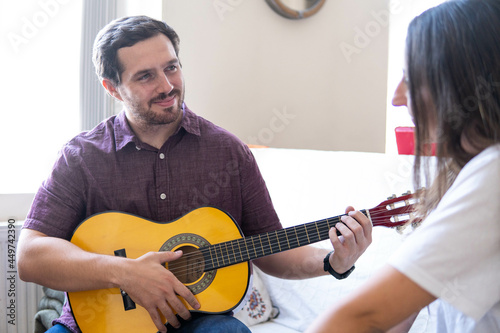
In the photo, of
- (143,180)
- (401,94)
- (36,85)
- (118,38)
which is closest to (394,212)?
(401,94)

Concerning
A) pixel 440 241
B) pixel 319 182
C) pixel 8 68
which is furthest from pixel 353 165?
pixel 8 68

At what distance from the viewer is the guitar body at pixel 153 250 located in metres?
1.22

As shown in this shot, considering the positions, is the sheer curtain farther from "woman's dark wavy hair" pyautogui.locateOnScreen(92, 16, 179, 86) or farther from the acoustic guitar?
the acoustic guitar

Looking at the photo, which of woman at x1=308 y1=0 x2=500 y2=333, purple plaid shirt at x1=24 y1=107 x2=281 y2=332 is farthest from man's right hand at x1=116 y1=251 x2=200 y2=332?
woman at x1=308 y1=0 x2=500 y2=333

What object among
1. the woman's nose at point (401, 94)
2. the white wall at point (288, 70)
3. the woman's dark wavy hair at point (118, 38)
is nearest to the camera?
the woman's nose at point (401, 94)

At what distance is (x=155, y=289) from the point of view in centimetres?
118

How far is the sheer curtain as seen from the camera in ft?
7.47

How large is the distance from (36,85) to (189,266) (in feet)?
4.93

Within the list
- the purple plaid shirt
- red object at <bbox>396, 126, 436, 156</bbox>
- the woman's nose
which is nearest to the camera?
the woman's nose

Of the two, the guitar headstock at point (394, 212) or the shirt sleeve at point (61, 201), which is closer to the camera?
the guitar headstock at point (394, 212)

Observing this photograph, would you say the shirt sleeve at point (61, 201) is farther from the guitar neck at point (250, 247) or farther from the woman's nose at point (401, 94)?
the woman's nose at point (401, 94)

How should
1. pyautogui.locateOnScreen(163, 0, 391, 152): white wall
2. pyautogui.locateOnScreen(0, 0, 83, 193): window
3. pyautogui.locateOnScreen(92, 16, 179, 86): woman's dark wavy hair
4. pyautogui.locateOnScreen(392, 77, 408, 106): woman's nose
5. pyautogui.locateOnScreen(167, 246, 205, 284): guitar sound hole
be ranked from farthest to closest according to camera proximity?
pyautogui.locateOnScreen(163, 0, 391, 152): white wall
pyautogui.locateOnScreen(0, 0, 83, 193): window
pyautogui.locateOnScreen(92, 16, 179, 86): woman's dark wavy hair
pyautogui.locateOnScreen(167, 246, 205, 284): guitar sound hole
pyautogui.locateOnScreen(392, 77, 408, 106): woman's nose

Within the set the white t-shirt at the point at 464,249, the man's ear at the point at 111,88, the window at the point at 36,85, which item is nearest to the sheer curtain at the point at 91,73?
the window at the point at 36,85

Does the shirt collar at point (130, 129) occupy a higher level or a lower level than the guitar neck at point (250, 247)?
higher
